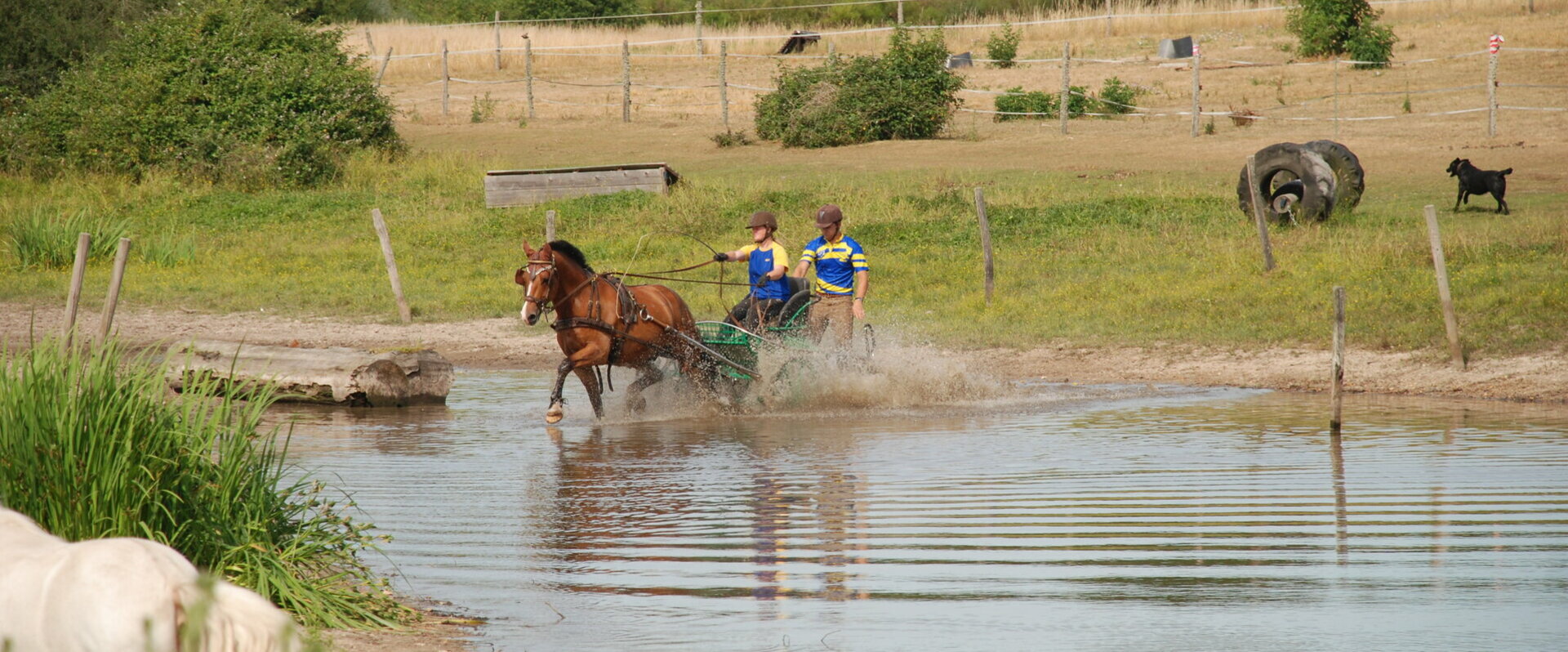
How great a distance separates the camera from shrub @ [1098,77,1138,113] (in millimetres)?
36938

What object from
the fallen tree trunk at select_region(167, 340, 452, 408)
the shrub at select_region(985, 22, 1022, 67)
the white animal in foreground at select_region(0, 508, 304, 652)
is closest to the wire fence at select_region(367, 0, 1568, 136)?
the shrub at select_region(985, 22, 1022, 67)

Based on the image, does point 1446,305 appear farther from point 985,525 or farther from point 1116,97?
point 1116,97

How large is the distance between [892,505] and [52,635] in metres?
5.66

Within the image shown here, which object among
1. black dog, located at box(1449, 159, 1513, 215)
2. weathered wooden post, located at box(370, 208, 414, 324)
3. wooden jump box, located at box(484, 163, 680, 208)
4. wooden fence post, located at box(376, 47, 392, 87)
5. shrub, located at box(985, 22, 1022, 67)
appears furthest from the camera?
wooden fence post, located at box(376, 47, 392, 87)

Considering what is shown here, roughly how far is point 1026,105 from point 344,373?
25755 millimetres

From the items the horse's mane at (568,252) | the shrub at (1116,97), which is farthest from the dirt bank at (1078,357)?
the shrub at (1116,97)

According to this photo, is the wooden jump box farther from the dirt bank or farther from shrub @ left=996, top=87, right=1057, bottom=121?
shrub @ left=996, top=87, right=1057, bottom=121

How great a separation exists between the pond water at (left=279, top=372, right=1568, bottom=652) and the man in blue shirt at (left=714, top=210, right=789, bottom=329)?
0.90 meters

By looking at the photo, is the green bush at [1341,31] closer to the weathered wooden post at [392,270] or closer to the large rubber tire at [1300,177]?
the large rubber tire at [1300,177]

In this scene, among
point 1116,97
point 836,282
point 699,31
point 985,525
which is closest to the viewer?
point 985,525

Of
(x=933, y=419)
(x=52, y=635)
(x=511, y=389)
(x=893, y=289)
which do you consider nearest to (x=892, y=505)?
(x=933, y=419)

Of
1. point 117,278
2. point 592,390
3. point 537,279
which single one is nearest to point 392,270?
point 117,278

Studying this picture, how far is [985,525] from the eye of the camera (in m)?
8.28

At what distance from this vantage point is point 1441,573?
22.6 feet
